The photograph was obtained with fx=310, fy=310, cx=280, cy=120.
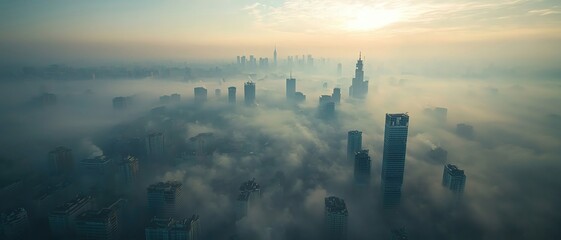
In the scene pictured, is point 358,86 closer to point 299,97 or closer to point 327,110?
point 299,97

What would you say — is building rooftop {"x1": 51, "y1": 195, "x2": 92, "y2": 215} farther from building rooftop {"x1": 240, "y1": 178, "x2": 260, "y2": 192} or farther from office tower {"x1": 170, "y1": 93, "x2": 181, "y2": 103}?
office tower {"x1": 170, "y1": 93, "x2": 181, "y2": 103}

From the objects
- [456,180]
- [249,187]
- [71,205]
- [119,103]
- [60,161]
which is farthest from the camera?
[119,103]

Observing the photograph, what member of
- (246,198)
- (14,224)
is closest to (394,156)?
(246,198)

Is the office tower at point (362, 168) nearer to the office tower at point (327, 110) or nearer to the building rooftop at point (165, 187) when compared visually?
the building rooftop at point (165, 187)

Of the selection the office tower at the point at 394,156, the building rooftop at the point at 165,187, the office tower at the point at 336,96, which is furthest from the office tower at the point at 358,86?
the building rooftop at the point at 165,187

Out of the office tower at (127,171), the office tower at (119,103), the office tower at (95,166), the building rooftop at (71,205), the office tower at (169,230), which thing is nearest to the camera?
the office tower at (169,230)

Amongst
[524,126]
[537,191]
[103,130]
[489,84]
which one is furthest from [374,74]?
[103,130]

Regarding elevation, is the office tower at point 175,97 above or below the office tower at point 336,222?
above
